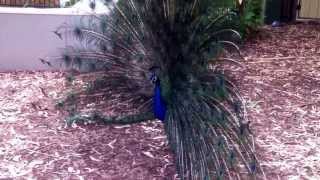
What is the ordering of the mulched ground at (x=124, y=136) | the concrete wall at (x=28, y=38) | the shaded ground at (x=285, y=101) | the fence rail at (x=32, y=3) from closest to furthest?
the mulched ground at (x=124, y=136) → the shaded ground at (x=285, y=101) → the concrete wall at (x=28, y=38) → the fence rail at (x=32, y=3)

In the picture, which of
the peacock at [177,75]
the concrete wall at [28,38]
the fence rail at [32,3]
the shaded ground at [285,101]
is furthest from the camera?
the fence rail at [32,3]

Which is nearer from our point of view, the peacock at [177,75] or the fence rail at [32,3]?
the peacock at [177,75]

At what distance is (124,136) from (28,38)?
8.82 feet

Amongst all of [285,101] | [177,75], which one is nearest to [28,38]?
[177,75]

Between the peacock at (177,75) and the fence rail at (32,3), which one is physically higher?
the fence rail at (32,3)

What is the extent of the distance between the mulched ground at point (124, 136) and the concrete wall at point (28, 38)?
23 centimetres

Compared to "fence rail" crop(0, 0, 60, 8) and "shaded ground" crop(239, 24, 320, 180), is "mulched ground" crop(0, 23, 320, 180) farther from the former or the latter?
"fence rail" crop(0, 0, 60, 8)

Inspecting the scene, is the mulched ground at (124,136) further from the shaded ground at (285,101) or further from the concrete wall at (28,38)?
the concrete wall at (28,38)

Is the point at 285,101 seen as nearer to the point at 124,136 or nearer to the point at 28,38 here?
the point at 124,136

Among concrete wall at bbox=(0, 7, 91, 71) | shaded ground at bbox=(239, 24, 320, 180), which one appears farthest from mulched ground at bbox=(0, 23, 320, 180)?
concrete wall at bbox=(0, 7, 91, 71)

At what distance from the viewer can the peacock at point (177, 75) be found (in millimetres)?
3959

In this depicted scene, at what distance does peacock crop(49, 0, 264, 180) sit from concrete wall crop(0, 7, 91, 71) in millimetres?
1673

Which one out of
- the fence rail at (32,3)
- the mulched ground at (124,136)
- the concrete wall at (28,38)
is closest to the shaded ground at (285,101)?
the mulched ground at (124,136)

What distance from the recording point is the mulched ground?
4.46 m
